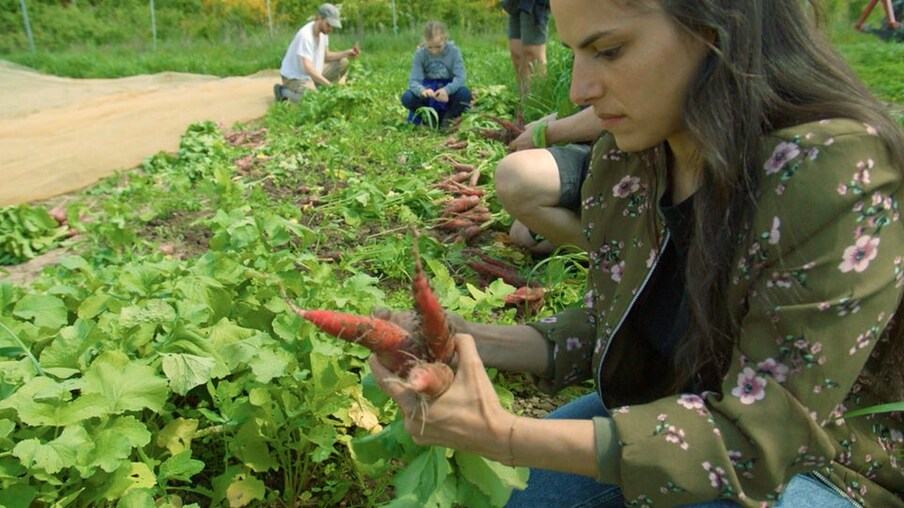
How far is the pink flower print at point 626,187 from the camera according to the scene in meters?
1.63

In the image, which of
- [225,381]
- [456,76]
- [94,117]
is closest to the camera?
[225,381]

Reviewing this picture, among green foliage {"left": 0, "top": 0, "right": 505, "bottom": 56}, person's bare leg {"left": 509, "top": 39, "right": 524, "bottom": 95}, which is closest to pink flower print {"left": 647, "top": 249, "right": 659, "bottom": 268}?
person's bare leg {"left": 509, "top": 39, "right": 524, "bottom": 95}

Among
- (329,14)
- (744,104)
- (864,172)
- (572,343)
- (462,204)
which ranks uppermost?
(329,14)

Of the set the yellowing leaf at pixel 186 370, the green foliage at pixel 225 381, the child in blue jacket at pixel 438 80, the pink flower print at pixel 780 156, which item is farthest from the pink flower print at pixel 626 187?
the child in blue jacket at pixel 438 80

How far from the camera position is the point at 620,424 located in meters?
1.29

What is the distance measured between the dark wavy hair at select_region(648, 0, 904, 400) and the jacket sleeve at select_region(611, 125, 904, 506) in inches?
1.8

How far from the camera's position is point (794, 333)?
1.23 meters

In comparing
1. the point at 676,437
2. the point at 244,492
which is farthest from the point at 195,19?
the point at 676,437

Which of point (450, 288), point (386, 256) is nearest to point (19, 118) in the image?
point (386, 256)

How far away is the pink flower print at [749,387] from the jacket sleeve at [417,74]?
6008mm

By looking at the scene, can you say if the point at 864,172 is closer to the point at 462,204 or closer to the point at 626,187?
the point at 626,187

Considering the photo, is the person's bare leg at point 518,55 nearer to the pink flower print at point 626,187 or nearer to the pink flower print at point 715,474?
the pink flower print at point 626,187

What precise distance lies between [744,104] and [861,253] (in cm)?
30

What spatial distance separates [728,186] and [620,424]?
1.44ft
